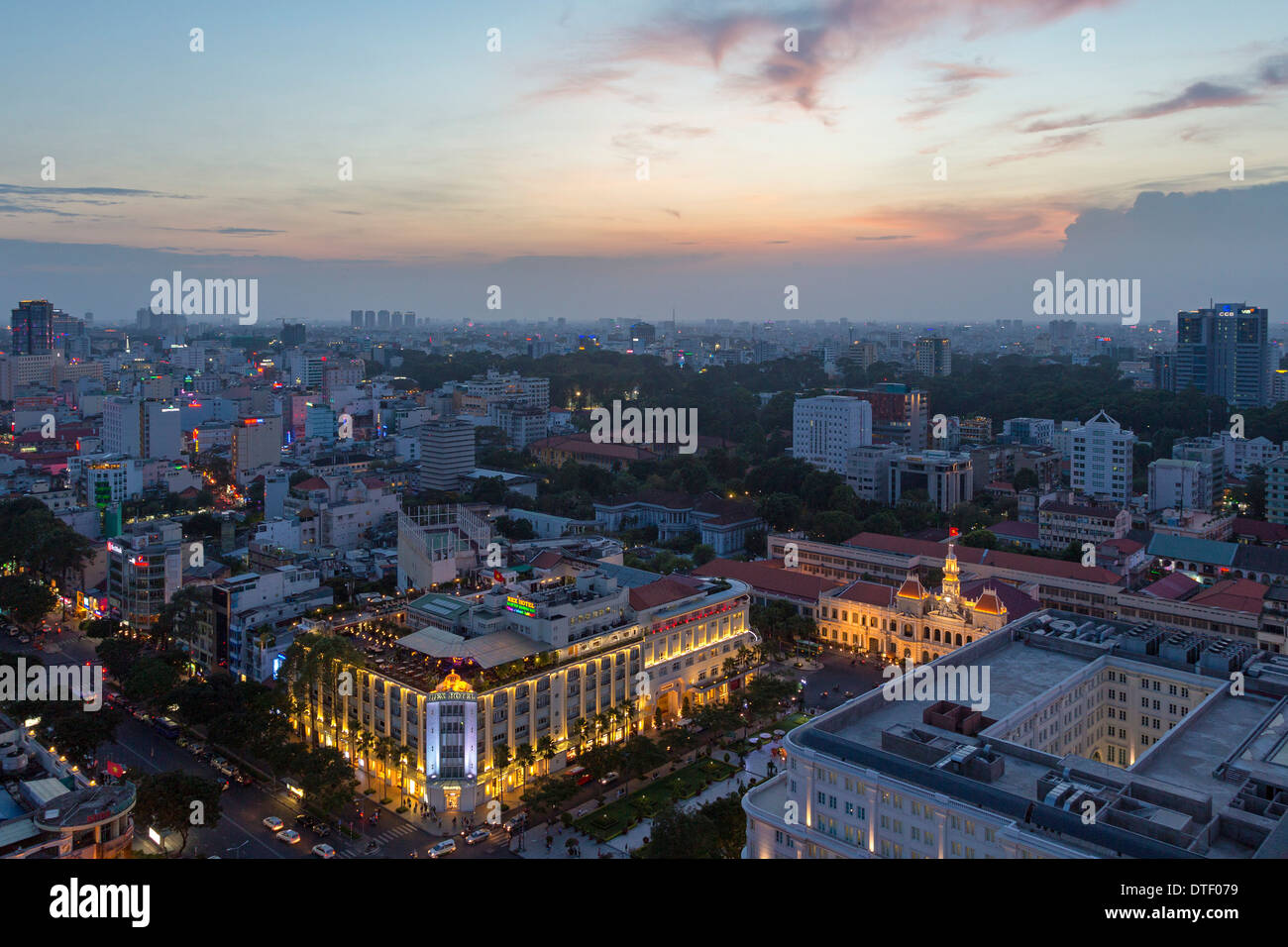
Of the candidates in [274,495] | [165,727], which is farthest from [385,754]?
[274,495]

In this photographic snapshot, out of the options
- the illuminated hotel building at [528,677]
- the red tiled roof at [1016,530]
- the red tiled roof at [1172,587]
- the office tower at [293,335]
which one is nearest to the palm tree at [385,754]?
the illuminated hotel building at [528,677]

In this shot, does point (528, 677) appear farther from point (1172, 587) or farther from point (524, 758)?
point (1172, 587)

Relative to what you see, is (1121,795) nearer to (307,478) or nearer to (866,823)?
(866,823)

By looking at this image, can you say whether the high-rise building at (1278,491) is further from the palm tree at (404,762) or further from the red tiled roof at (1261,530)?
the palm tree at (404,762)

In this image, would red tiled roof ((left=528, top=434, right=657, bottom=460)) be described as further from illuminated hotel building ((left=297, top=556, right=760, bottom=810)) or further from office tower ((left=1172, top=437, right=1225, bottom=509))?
illuminated hotel building ((left=297, top=556, right=760, bottom=810))
